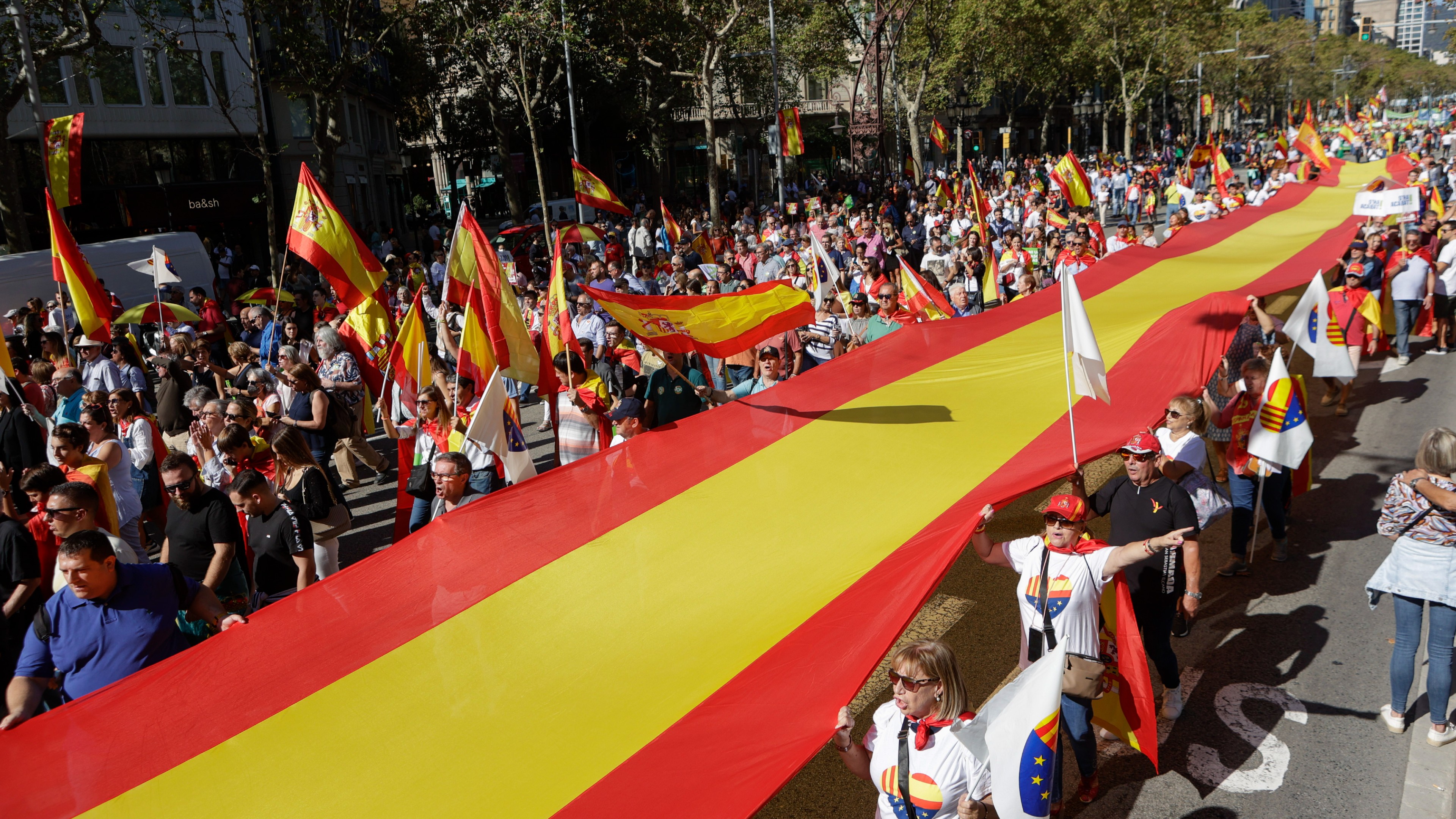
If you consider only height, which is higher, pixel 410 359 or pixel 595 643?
pixel 410 359

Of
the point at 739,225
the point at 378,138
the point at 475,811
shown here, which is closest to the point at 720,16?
the point at 739,225

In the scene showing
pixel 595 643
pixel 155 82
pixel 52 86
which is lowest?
pixel 595 643

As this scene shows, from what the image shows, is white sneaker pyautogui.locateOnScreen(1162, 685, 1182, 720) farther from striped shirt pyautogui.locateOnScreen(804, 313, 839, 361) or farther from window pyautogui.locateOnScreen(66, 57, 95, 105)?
window pyautogui.locateOnScreen(66, 57, 95, 105)

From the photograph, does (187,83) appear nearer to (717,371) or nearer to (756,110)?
(717,371)

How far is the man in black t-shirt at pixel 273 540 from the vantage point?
18.4ft

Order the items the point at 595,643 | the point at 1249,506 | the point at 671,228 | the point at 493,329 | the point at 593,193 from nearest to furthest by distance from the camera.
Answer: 1. the point at 595,643
2. the point at 1249,506
3. the point at 493,329
4. the point at 593,193
5. the point at 671,228

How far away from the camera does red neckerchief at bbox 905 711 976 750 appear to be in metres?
3.72

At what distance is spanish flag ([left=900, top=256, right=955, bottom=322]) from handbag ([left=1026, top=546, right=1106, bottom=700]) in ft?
21.1

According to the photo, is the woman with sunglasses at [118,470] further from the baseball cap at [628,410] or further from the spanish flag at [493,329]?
the baseball cap at [628,410]

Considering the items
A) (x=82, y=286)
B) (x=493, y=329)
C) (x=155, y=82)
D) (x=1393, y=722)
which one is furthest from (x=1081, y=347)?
(x=155, y=82)

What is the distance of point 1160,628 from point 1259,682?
88 centimetres

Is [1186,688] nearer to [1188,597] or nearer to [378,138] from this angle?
[1188,597]

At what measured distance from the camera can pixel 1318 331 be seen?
8.16 m

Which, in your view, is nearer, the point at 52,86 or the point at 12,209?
the point at 12,209
